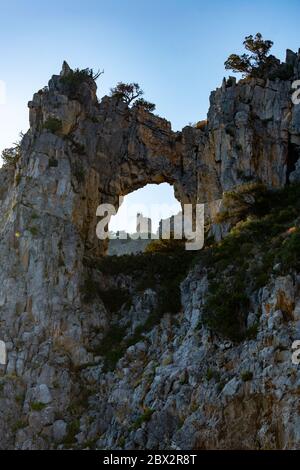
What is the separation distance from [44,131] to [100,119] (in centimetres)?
477

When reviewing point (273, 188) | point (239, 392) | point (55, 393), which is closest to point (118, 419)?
point (55, 393)

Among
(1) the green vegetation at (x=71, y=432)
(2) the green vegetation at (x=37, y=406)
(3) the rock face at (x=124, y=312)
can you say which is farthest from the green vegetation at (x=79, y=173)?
(1) the green vegetation at (x=71, y=432)

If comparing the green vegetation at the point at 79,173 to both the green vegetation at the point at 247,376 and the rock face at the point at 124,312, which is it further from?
the green vegetation at the point at 247,376

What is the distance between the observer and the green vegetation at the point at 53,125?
50.0m

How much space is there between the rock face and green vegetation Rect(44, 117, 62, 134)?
68 mm

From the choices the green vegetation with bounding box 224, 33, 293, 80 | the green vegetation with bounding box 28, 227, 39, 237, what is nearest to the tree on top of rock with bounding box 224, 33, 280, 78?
the green vegetation with bounding box 224, 33, 293, 80

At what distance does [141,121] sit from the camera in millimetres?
53844

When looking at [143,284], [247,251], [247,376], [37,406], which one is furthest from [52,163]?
[247,376]

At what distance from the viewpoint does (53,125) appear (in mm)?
50000

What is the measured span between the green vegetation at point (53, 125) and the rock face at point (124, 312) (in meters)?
0.07

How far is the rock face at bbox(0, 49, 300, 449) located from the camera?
110 feet

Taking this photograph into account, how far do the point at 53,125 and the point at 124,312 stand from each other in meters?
13.4

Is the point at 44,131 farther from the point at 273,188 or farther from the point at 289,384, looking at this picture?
the point at 289,384

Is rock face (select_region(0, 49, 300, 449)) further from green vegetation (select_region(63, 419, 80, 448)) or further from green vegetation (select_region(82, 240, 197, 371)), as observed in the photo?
green vegetation (select_region(82, 240, 197, 371))
